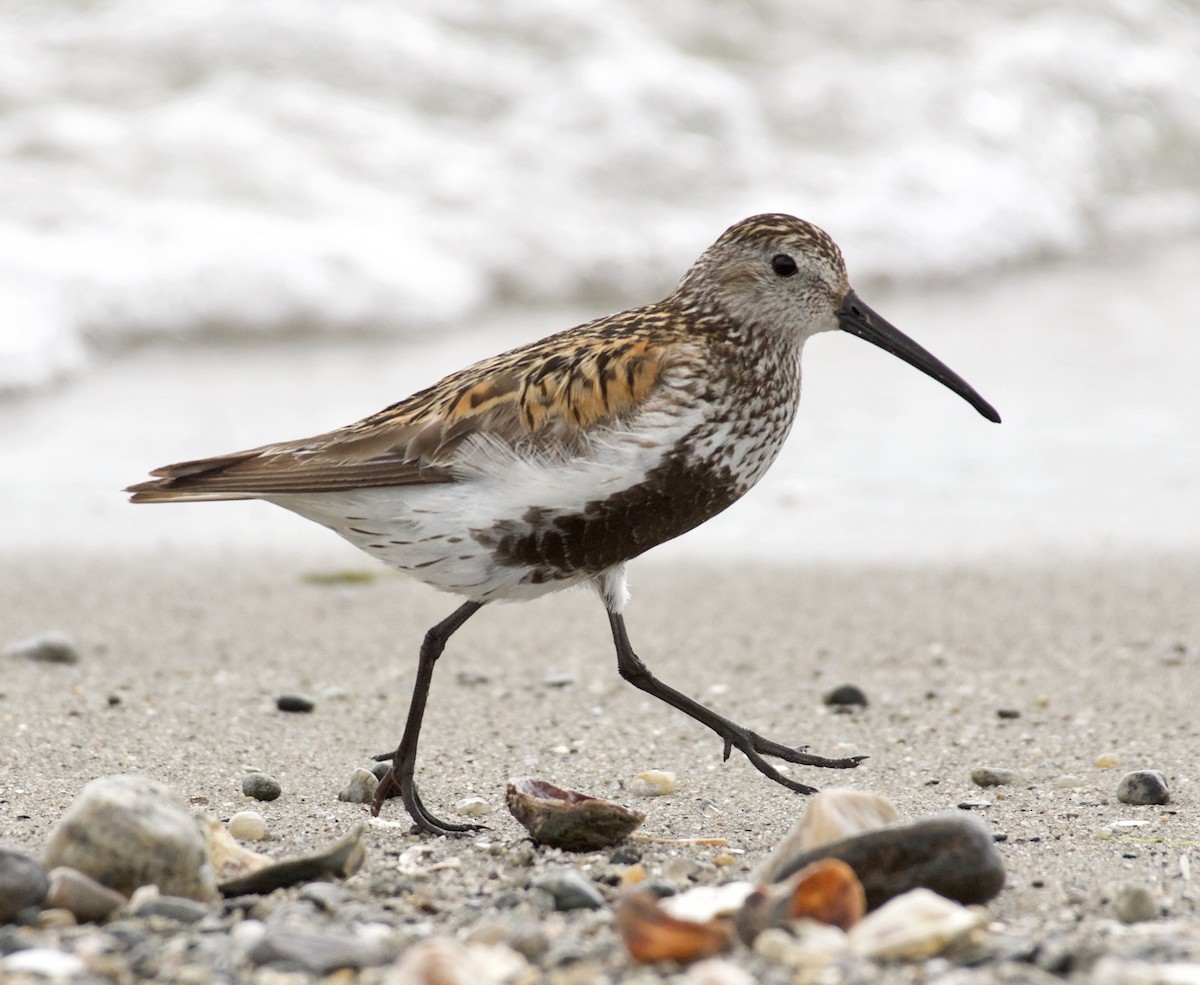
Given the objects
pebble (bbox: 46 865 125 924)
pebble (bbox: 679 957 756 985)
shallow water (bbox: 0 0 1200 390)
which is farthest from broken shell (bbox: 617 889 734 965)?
shallow water (bbox: 0 0 1200 390)

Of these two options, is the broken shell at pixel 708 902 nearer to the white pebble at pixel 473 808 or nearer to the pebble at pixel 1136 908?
the pebble at pixel 1136 908

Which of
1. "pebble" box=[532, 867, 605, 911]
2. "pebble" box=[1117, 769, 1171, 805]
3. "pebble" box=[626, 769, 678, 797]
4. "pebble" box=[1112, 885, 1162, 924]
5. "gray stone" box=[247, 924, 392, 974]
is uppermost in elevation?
"pebble" box=[1117, 769, 1171, 805]

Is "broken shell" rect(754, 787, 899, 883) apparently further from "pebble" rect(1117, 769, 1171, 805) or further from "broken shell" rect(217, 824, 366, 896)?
"pebble" rect(1117, 769, 1171, 805)

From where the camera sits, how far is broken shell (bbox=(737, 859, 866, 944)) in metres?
2.82

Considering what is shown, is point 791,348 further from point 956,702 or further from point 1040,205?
point 1040,205

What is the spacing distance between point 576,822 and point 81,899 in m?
1.10

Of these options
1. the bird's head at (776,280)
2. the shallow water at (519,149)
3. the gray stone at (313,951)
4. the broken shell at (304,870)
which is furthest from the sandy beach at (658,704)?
the shallow water at (519,149)

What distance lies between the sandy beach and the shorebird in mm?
453

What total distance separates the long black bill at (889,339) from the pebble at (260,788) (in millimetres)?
2016

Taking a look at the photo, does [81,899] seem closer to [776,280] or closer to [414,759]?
[414,759]

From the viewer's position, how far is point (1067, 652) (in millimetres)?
5949

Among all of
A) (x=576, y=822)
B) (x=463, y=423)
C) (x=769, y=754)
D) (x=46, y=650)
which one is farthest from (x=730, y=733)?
(x=46, y=650)

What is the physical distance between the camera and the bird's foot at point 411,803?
3.85 metres

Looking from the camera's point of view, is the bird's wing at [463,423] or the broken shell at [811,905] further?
the bird's wing at [463,423]
